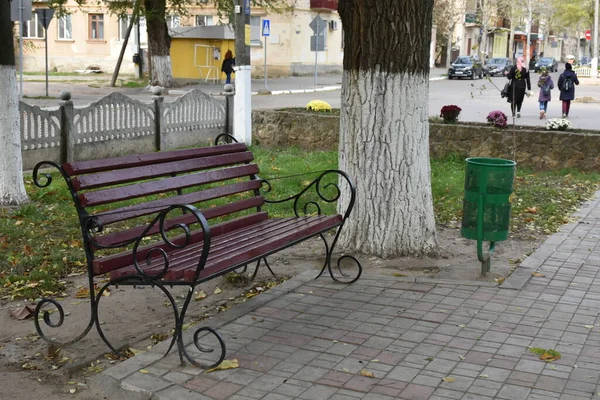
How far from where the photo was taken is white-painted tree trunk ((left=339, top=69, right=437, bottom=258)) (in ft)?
23.9

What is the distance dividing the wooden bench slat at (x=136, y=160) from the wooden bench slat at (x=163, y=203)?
0.92 feet

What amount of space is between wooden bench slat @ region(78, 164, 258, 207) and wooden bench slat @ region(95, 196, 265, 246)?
21 cm

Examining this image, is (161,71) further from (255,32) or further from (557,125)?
(557,125)

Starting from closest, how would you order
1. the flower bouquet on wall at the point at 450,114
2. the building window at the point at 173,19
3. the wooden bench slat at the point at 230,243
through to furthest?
the wooden bench slat at the point at 230,243, the flower bouquet on wall at the point at 450,114, the building window at the point at 173,19

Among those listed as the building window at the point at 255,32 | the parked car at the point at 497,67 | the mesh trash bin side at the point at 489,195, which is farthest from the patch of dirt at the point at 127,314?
the parked car at the point at 497,67

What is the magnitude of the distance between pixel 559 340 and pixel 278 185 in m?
6.37

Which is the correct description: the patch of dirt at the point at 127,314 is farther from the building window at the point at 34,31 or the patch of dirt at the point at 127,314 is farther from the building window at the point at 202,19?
the building window at the point at 34,31

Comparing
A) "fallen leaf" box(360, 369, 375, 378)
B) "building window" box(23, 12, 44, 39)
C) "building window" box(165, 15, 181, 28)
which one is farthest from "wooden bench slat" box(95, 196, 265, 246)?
"building window" box(23, 12, 44, 39)

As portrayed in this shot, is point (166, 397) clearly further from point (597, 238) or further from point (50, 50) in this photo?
point (50, 50)

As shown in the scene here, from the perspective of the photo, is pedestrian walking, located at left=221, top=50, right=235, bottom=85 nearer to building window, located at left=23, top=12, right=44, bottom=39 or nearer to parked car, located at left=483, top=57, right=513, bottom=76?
building window, located at left=23, top=12, right=44, bottom=39

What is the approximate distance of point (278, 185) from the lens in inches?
447

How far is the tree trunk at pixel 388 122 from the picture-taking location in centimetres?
723

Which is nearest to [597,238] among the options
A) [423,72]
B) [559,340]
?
[423,72]

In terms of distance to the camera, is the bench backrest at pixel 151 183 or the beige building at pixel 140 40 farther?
the beige building at pixel 140 40
